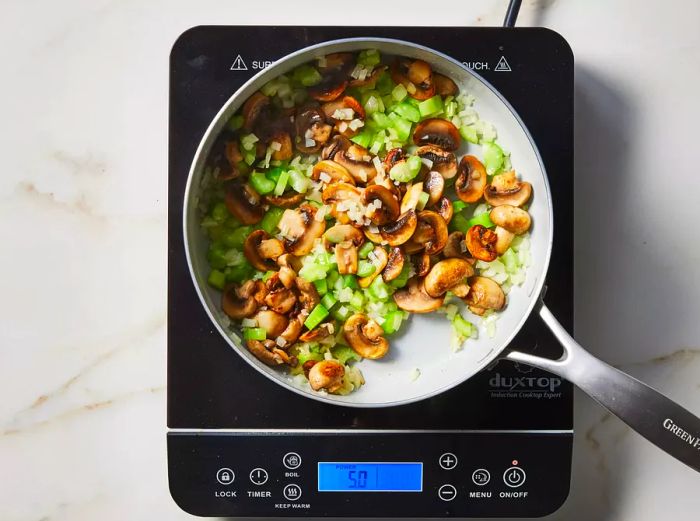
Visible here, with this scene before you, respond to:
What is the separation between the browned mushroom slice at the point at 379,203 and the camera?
0.94 meters

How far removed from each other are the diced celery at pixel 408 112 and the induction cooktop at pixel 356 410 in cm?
9

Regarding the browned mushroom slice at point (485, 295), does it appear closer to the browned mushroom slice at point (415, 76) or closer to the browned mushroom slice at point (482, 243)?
the browned mushroom slice at point (482, 243)

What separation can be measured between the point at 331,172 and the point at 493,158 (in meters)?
0.21

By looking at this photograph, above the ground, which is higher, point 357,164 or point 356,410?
point 357,164

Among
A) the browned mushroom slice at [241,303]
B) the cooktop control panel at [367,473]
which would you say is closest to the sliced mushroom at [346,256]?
the browned mushroom slice at [241,303]

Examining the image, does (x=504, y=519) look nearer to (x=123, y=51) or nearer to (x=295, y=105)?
(x=295, y=105)

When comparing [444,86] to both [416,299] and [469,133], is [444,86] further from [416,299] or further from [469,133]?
[416,299]

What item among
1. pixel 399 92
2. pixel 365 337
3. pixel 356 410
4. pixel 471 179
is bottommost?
pixel 356 410

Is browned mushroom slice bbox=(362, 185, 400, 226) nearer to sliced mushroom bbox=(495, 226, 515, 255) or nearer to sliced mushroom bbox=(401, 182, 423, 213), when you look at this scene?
sliced mushroom bbox=(401, 182, 423, 213)

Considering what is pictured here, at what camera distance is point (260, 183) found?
0.97m

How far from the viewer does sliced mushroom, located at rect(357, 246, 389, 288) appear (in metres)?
0.97

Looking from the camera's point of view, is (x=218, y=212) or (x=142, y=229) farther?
(x=142, y=229)

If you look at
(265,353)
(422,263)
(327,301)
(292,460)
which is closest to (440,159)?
(422,263)

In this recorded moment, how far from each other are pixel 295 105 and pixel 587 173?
43 centimetres
